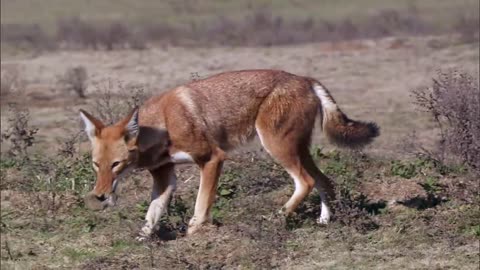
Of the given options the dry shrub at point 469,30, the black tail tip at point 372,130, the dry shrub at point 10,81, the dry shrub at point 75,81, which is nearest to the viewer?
the black tail tip at point 372,130

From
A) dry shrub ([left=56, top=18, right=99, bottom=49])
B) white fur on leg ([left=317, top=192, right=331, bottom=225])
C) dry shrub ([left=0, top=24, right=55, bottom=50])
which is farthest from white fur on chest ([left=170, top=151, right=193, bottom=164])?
dry shrub ([left=0, top=24, right=55, bottom=50])

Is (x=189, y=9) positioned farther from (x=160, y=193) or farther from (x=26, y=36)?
(x=160, y=193)

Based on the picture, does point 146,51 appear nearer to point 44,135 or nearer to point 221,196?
point 44,135

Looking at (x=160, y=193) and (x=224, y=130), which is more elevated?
(x=224, y=130)

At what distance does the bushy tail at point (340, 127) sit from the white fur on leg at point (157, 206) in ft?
4.89

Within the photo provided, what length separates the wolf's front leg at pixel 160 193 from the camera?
10641 mm

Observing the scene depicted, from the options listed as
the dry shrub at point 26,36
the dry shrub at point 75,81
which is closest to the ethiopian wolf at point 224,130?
the dry shrub at point 75,81

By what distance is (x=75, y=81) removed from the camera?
24609 mm

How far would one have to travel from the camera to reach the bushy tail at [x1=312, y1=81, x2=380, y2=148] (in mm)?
10859

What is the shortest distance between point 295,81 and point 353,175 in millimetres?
1773

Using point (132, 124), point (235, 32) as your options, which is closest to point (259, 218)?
point (132, 124)

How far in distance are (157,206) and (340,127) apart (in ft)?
5.92

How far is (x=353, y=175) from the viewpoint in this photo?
40.1 feet

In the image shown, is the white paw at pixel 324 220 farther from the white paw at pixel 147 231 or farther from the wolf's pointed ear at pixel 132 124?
the wolf's pointed ear at pixel 132 124
